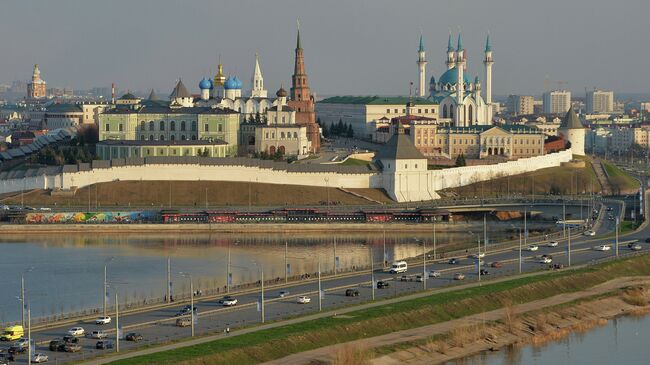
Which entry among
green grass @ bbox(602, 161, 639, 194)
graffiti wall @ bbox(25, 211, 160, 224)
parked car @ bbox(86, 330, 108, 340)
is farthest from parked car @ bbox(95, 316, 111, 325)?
green grass @ bbox(602, 161, 639, 194)

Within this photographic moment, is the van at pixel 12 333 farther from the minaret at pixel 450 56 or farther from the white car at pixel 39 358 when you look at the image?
the minaret at pixel 450 56

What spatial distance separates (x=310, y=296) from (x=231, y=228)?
2540 cm

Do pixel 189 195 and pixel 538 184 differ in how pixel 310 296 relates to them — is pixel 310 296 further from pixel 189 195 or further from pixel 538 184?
pixel 538 184

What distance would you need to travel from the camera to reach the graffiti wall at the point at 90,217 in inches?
2987

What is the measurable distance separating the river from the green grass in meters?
42.3

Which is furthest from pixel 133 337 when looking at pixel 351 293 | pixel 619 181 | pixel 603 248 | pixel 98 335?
pixel 619 181

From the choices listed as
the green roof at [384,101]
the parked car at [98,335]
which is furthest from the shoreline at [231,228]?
the green roof at [384,101]

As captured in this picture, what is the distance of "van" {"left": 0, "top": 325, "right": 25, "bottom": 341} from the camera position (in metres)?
41.8

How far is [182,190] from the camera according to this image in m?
82.6

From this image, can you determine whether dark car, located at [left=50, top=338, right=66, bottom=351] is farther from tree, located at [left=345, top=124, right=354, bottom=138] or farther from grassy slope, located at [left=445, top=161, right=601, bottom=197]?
tree, located at [left=345, top=124, right=354, bottom=138]

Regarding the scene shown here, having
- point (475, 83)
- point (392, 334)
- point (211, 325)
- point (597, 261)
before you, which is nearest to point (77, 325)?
point (211, 325)

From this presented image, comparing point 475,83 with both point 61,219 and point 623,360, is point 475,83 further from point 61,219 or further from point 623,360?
point 623,360

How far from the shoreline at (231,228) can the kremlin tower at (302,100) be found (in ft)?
73.2

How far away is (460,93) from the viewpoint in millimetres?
112375
